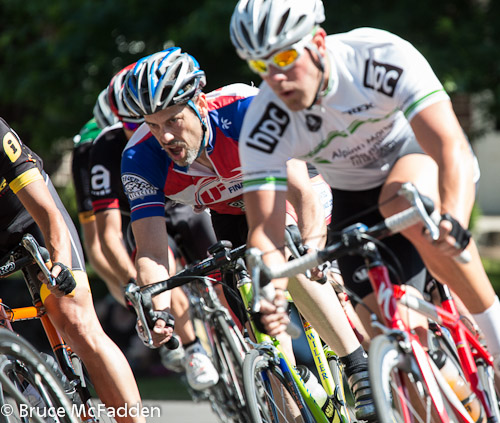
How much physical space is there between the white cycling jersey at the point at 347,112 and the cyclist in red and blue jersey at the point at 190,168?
64 centimetres

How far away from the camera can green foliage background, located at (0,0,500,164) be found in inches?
430

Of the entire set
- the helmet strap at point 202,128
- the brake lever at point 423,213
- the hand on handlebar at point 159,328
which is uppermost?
the brake lever at point 423,213

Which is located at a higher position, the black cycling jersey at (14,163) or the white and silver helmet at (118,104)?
the black cycling jersey at (14,163)

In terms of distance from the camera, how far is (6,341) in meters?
→ 3.88

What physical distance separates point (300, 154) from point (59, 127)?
378 inches

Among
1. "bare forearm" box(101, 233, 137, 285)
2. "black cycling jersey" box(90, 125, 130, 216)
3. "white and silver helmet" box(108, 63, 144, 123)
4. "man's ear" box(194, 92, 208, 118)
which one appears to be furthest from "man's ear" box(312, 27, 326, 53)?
"bare forearm" box(101, 233, 137, 285)

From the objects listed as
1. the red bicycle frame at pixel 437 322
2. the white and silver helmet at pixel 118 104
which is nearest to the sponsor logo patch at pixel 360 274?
the red bicycle frame at pixel 437 322

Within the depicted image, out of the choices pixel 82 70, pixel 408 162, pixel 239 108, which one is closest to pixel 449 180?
pixel 408 162

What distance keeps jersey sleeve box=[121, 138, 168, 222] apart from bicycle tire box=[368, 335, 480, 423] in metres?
1.89

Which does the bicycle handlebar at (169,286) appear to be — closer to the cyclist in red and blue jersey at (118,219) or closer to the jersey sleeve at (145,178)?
the jersey sleeve at (145,178)

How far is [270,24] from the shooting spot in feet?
12.5

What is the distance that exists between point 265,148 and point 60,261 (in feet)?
4.90

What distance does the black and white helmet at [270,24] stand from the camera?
148 inches

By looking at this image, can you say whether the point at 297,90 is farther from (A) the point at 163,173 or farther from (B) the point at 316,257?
(A) the point at 163,173
